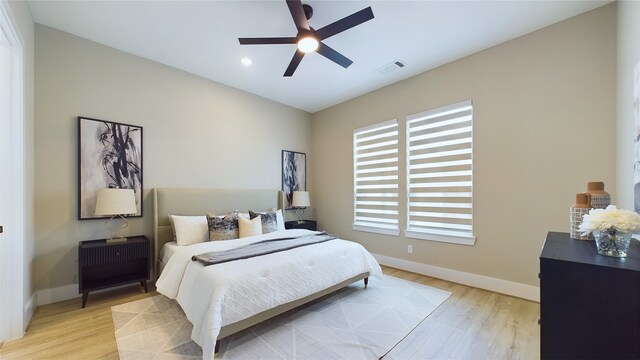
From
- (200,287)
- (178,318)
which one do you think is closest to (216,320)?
(200,287)

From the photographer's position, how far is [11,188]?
2121mm

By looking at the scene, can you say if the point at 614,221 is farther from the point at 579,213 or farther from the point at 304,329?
the point at 304,329

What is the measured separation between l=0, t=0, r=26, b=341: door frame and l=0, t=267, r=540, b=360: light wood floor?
0.24 metres

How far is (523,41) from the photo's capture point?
116 inches

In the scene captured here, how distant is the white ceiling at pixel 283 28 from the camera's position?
98.2 inches

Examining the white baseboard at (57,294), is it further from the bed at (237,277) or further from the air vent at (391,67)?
the air vent at (391,67)

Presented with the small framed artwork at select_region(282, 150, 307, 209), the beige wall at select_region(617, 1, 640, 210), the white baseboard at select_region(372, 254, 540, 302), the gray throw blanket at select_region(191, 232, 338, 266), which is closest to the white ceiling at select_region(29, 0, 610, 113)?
the beige wall at select_region(617, 1, 640, 210)

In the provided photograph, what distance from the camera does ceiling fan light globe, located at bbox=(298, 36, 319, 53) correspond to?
243 centimetres

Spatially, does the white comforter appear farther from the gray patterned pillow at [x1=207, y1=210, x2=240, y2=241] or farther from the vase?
the vase

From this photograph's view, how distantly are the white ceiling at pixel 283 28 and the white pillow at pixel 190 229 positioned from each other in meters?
2.13

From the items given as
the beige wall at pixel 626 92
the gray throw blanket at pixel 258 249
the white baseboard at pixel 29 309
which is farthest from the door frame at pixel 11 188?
the beige wall at pixel 626 92

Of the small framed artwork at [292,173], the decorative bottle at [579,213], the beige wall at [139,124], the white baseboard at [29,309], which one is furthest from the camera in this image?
the small framed artwork at [292,173]

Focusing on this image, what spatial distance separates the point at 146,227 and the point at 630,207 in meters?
4.90

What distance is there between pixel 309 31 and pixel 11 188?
9.28 ft
